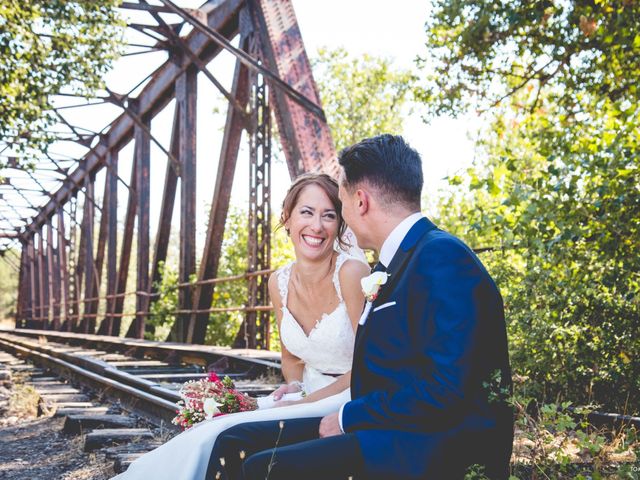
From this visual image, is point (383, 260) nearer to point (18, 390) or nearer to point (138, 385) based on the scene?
point (138, 385)

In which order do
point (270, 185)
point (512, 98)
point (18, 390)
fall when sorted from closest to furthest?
point (18, 390), point (270, 185), point (512, 98)

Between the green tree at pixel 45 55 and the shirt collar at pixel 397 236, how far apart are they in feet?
20.1

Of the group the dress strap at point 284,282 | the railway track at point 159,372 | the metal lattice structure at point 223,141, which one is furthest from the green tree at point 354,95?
the dress strap at point 284,282

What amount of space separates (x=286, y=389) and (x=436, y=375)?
1346 millimetres

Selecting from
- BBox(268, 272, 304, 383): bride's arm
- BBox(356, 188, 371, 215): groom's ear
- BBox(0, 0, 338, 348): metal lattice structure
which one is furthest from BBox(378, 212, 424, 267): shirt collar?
BBox(0, 0, 338, 348): metal lattice structure

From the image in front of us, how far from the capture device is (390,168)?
6.57ft

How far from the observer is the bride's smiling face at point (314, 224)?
9.62 ft

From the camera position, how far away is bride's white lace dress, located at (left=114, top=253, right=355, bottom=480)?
6.99ft

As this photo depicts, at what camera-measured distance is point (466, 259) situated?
5.96 ft

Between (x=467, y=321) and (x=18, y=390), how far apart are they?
24.6 feet

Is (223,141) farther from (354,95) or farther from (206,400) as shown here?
(354,95)

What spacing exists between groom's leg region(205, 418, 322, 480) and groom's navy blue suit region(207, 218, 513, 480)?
0.15 meters

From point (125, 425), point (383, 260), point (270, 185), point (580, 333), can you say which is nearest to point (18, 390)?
point (125, 425)

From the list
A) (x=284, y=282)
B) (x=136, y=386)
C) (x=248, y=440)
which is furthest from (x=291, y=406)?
(x=136, y=386)
